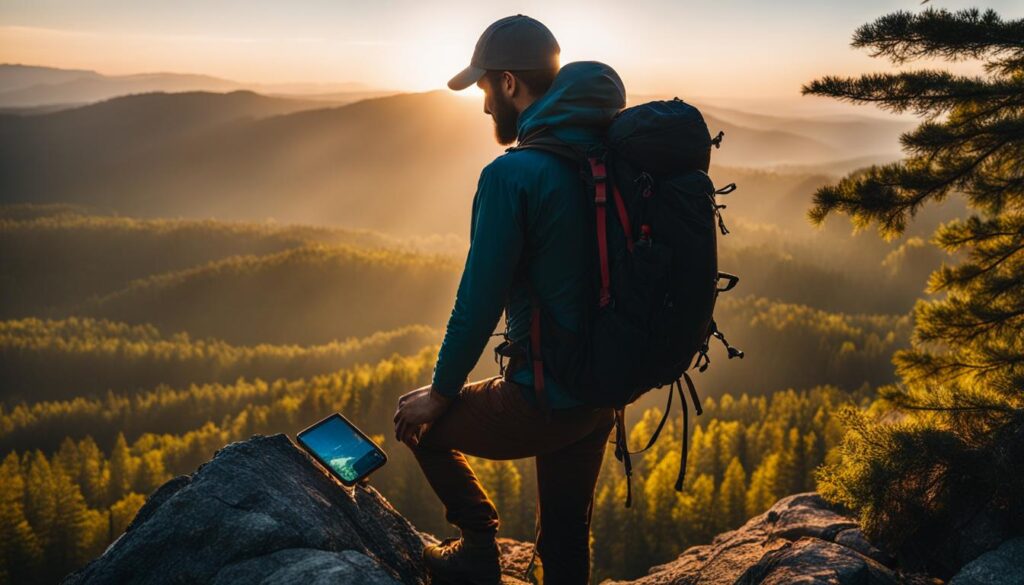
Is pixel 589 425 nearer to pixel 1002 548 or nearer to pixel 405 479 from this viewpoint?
pixel 1002 548

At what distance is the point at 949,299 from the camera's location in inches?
375

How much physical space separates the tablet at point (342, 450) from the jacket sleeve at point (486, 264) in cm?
178

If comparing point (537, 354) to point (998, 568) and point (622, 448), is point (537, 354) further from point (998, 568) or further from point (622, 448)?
point (998, 568)

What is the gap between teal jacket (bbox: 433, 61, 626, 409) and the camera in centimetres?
387

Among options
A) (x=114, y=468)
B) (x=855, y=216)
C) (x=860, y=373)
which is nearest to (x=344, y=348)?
(x=114, y=468)

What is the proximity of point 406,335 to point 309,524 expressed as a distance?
119864mm

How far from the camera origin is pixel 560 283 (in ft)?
13.3

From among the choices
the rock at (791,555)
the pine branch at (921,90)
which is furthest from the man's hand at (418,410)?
the pine branch at (921,90)

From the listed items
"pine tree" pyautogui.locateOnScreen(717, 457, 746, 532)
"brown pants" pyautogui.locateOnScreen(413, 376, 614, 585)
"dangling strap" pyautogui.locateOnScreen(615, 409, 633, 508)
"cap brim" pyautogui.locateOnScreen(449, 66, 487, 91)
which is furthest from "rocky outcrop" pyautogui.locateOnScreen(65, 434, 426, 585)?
"pine tree" pyautogui.locateOnScreen(717, 457, 746, 532)

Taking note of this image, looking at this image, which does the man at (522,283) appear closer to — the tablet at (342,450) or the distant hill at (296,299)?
the tablet at (342,450)

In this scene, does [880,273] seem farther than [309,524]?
Yes

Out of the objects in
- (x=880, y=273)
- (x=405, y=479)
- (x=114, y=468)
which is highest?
(x=880, y=273)

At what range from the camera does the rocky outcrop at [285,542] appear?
4.41 meters

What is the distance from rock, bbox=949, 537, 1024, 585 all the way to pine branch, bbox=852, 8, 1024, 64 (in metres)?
5.52
